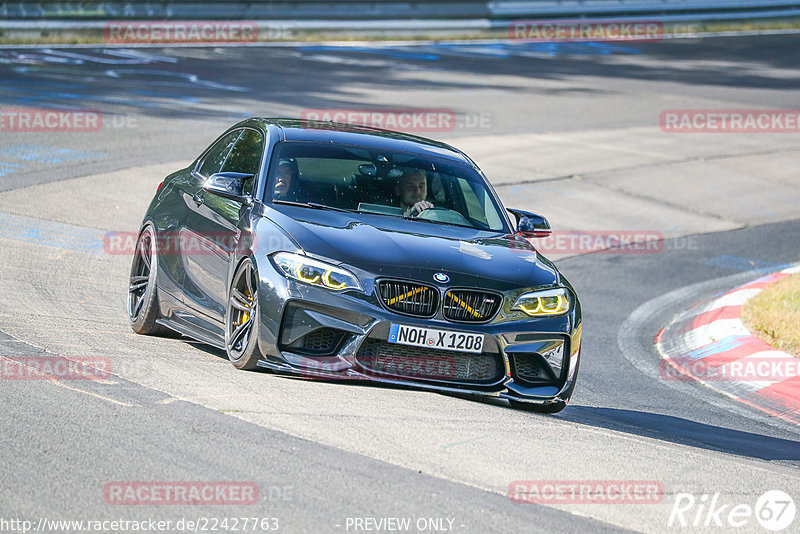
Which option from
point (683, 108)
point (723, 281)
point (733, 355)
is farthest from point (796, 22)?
point (733, 355)

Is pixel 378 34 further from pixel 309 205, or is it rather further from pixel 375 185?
pixel 309 205

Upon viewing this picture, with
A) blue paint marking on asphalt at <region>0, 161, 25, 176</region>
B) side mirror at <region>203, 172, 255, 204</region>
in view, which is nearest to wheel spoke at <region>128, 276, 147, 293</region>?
side mirror at <region>203, 172, 255, 204</region>

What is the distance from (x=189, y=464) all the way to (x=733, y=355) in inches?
237

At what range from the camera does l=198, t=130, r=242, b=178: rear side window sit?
8484 millimetres

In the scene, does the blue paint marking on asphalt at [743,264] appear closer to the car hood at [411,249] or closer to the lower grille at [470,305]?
the car hood at [411,249]

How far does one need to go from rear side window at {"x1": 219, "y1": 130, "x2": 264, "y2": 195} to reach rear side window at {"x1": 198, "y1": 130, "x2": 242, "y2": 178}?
101 millimetres

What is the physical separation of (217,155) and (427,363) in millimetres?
2755

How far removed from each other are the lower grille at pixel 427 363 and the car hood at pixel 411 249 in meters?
0.39

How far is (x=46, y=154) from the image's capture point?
603 inches

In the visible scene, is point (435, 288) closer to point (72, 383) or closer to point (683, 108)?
point (72, 383)

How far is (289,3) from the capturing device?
95.9ft

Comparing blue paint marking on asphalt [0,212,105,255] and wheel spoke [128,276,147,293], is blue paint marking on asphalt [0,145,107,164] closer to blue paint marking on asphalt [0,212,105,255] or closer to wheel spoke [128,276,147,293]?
blue paint marking on asphalt [0,212,105,255]

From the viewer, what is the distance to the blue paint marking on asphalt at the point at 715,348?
10.1m

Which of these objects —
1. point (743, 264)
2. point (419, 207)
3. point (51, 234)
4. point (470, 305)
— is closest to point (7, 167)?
point (51, 234)
